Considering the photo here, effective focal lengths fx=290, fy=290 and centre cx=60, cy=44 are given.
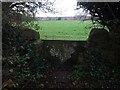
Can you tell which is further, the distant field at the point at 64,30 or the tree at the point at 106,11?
the distant field at the point at 64,30

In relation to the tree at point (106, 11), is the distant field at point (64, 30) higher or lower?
lower

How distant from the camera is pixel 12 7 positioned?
5.65m

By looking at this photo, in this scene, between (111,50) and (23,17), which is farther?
(111,50)

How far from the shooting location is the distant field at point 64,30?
23.2 feet

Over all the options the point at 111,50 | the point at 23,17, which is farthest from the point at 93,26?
the point at 23,17

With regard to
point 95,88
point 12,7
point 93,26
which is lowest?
point 95,88

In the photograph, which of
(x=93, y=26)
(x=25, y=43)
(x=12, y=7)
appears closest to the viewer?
(x=12, y=7)

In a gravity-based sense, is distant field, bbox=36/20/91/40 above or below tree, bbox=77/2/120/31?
below

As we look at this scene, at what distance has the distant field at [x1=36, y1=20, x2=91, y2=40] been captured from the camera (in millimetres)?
7082

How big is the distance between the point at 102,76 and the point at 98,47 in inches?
35.9

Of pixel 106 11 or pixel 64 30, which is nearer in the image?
pixel 106 11

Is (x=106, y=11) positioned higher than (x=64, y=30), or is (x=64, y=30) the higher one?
(x=106, y=11)

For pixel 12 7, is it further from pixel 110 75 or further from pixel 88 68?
pixel 110 75

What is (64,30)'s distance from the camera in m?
7.25
